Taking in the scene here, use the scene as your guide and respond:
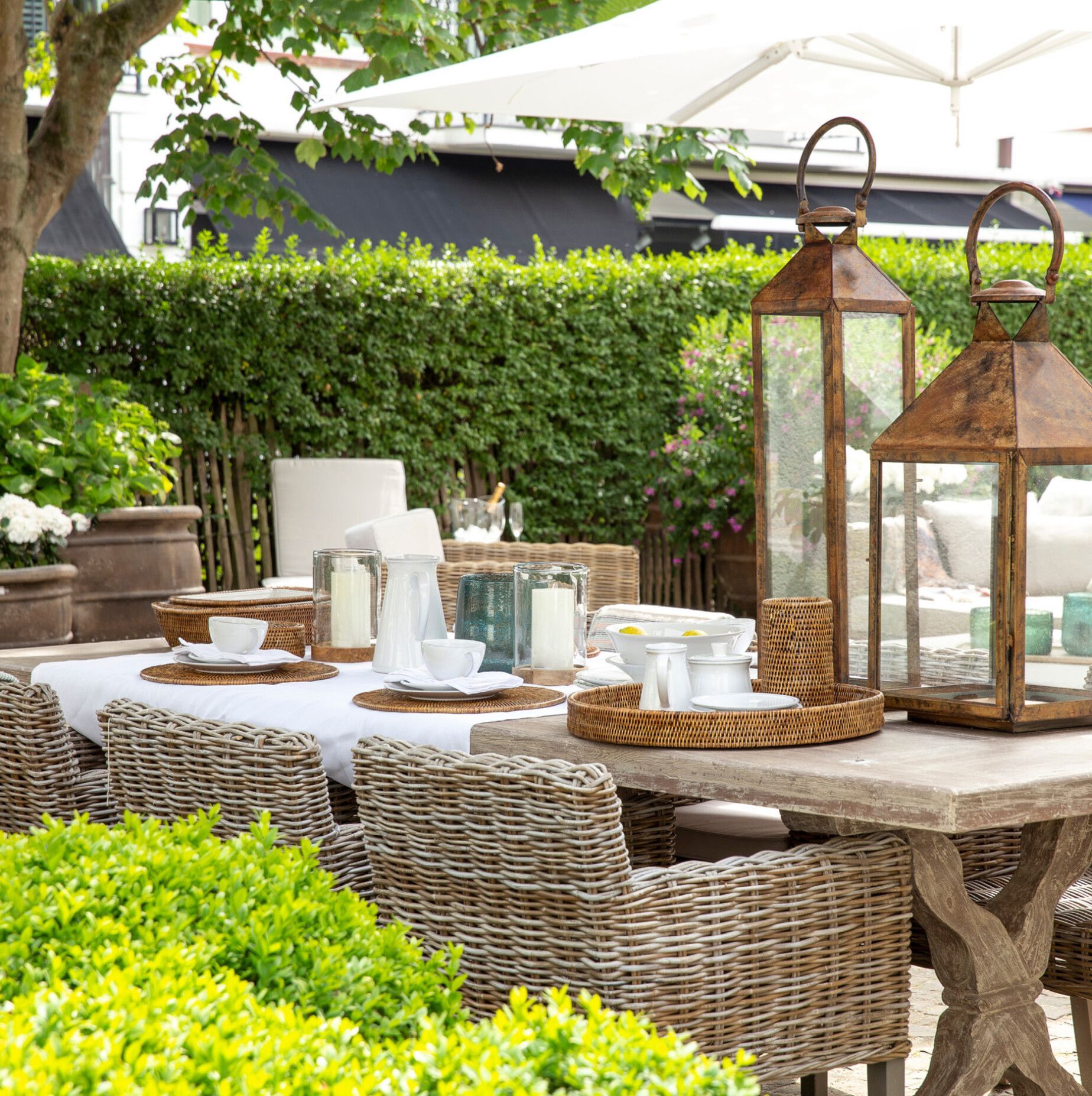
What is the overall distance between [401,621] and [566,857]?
1.11 meters

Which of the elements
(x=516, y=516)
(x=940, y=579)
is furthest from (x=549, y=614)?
(x=516, y=516)

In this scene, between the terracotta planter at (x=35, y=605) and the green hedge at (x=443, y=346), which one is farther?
the green hedge at (x=443, y=346)

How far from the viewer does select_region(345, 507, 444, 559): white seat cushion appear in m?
4.61

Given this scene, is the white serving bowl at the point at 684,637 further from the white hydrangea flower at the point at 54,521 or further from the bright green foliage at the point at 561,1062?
the white hydrangea flower at the point at 54,521

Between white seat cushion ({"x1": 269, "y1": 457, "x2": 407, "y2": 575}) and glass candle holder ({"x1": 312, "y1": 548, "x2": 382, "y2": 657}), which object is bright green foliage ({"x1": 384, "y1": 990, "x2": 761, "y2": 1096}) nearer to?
glass candle holder ({"x1": 312, "y1": 548, "x2": 382, "y2": 657})

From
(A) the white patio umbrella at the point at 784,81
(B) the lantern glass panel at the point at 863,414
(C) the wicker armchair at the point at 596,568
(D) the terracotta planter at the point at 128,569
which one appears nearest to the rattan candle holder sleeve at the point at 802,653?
(B) the lantern glass panel at the point at 863,414

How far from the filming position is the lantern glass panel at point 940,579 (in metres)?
2.04

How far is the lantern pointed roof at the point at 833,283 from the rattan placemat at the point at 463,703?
2.40 feet

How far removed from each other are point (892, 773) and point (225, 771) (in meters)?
0.90

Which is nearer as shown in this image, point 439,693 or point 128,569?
point 439,693

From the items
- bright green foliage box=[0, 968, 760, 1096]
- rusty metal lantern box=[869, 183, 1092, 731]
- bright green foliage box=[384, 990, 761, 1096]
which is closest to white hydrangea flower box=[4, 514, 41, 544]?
rusty metal lantern box=[869, 183, 1092, 731]

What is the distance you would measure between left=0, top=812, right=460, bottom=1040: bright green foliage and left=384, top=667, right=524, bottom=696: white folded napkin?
826 mm

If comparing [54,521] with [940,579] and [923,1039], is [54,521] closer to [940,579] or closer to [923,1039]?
[923,1039]

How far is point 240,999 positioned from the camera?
1123 millimetres
